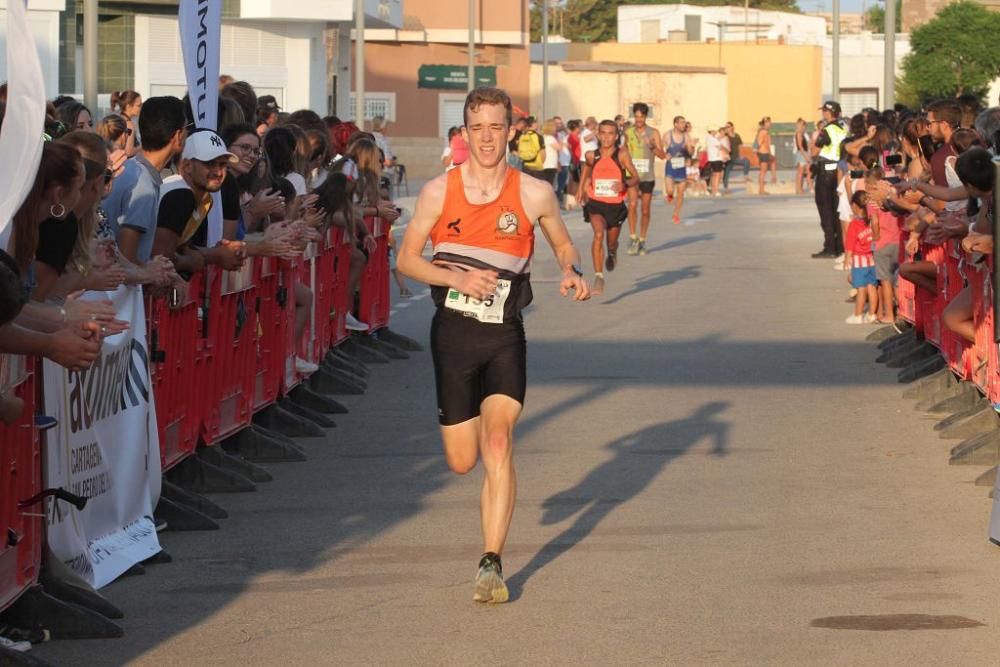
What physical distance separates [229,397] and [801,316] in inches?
386

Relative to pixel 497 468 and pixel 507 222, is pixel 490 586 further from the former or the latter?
pixel 507 222

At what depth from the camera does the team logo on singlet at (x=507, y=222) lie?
308 inches

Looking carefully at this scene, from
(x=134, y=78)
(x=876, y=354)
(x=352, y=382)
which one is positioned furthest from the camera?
(x=134, y=78)

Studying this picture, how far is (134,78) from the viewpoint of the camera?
42062mm

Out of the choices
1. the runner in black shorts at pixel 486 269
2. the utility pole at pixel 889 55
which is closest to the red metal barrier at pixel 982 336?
the runner in black shorts at pixel 486 269

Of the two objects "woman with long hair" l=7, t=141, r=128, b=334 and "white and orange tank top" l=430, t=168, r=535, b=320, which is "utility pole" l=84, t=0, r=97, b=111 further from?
"woman with long hair" l=7, t=141, r=128, b=334

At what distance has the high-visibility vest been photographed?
2669 cm

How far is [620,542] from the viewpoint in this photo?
8703 millimetres

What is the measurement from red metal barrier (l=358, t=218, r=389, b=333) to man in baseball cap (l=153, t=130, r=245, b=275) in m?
6.24

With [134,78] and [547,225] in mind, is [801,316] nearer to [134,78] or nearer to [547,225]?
[547,225]

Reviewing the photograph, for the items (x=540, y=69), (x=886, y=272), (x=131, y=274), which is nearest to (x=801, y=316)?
(x=886, y=272)

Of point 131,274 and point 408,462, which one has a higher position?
point 131,274

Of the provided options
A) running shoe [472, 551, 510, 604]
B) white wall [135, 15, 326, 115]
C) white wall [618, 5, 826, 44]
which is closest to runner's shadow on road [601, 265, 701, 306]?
running shoe [472, 551, 510, 604]

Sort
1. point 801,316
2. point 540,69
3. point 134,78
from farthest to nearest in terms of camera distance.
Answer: point 540,69 → point 134,78 → point 801,316
